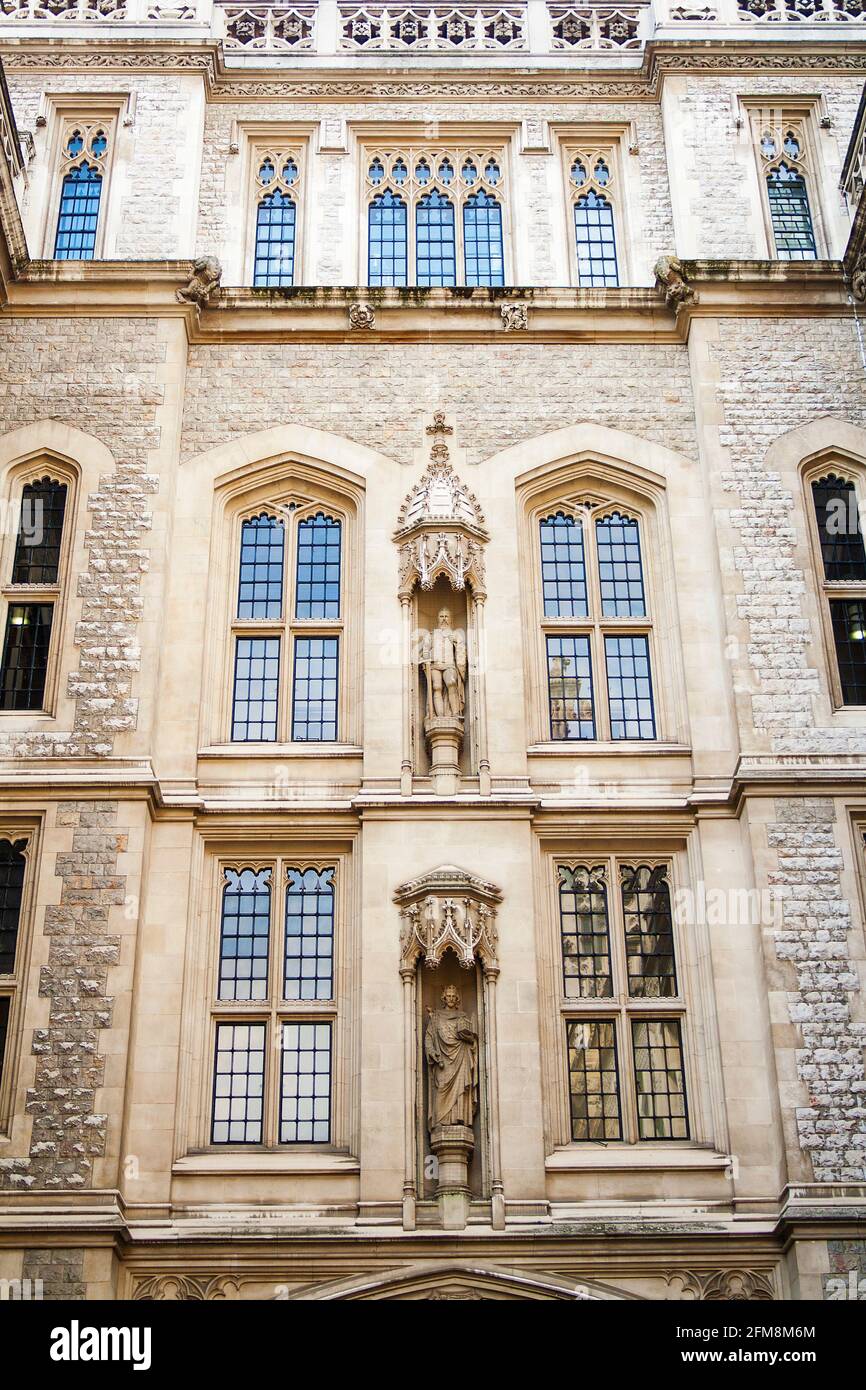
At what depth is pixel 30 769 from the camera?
19859 mm

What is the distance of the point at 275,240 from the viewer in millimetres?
24766

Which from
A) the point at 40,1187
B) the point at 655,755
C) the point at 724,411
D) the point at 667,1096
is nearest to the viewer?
the point at 40,1187

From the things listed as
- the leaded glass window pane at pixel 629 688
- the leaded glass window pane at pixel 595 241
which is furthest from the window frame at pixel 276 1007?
the leaded glass window pane at pixel 595 241

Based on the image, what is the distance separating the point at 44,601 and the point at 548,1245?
9.51 metres

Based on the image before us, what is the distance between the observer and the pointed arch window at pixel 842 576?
21.0m

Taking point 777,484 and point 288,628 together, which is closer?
point 288,628

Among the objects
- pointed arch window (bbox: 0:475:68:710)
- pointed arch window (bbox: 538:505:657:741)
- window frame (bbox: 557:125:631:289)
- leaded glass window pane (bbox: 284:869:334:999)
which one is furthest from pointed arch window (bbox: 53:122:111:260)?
leaded glass window pane (bbox: 284:869:334:999)

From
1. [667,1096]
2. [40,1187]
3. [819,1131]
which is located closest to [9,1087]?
[40,1187]

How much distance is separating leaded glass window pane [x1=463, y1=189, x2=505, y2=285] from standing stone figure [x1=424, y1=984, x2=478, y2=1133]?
34.1 ft

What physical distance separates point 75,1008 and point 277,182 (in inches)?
493

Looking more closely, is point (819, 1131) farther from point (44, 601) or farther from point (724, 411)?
point (44, 601)

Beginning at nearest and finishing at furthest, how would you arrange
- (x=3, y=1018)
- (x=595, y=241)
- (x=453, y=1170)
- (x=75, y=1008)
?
(x=453, y=1170) → (x=75, y=1008) → (x=3, y=1018) → (x=595, y=241)

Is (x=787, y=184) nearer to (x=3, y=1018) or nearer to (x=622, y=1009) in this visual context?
(x=622, y=1009)

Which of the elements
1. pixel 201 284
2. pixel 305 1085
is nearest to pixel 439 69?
pixel 201 284
